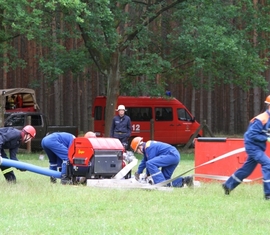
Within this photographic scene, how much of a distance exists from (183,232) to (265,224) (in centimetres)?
127

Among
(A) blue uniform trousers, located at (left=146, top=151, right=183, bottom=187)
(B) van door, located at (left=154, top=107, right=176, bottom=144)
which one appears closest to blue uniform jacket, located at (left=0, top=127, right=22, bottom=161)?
(A) blue uniform trousers, located at (left=146, top=151, right=183, bottom=187)

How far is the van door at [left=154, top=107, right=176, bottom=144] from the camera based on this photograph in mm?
29875

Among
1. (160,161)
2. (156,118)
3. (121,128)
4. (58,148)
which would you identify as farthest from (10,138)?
(156,118)

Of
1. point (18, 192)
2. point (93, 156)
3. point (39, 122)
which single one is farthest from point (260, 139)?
point (39, 122)

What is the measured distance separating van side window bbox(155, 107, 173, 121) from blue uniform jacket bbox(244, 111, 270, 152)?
18671 millimetres

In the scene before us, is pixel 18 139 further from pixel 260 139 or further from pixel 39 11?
pixel 39 11

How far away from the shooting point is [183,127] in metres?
30.2

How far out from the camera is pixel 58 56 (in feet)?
91.4

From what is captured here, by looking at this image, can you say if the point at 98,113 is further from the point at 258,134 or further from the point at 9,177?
the point at 258,134

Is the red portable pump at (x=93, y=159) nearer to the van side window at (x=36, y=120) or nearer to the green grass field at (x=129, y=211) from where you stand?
the green grass field at (x=129, y=211)

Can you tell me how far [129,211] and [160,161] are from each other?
332 centimetres

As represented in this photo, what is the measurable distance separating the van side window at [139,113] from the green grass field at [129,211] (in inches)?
642

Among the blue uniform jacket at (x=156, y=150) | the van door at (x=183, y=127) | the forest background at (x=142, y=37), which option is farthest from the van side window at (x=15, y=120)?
the blue uniform jacket at (x=156, y=150)

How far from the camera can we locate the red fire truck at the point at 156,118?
29438 mm
